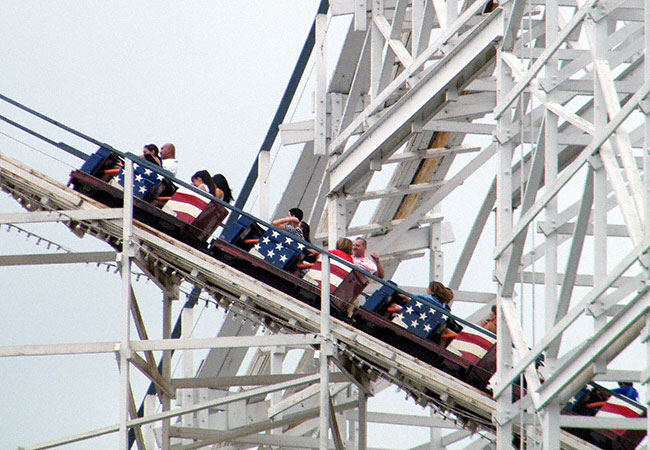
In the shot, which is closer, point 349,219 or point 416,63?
point 416,63

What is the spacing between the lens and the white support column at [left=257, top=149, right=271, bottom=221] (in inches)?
1266

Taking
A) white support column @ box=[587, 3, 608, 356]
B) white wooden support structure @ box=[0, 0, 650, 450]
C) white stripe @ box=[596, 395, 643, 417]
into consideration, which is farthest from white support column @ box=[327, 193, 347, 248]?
white support column @ box=[587, 3, 608, 356]

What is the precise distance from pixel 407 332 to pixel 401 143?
5.53m

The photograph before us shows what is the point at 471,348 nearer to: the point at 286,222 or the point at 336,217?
the point at 286,222

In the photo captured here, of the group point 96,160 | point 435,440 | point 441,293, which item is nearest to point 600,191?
point 441,293

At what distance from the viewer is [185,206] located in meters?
25.4

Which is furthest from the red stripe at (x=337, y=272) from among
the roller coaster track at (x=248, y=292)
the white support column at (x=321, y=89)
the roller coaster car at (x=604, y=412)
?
the white support column at (x=321, y=89)

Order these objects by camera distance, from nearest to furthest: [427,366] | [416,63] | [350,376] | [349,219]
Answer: [427,366] → [350,376] → [416,63] → [349,219]

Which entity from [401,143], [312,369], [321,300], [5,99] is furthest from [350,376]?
[312,369]

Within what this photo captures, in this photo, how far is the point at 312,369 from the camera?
35.3 meters

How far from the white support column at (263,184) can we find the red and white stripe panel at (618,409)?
10.6m

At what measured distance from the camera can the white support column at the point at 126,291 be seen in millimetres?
25031

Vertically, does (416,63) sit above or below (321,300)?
above

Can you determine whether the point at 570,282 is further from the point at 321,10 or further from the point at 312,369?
the point at 312,369
